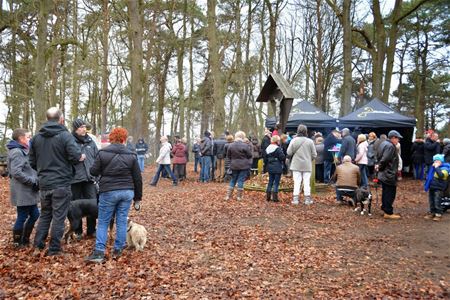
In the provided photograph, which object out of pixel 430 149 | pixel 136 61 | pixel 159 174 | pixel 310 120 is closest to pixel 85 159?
pixel 159 174

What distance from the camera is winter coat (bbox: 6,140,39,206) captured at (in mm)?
5750

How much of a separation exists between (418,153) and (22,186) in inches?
533

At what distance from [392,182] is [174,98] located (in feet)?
94.8

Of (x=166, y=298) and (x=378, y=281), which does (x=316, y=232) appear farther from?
(x=166, y=298)

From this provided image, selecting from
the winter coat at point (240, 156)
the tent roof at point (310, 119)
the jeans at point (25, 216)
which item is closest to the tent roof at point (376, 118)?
the tent roof at point (310, 119)

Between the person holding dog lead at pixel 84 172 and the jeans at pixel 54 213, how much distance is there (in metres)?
0.66

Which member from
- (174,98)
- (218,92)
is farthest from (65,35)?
(174,98)

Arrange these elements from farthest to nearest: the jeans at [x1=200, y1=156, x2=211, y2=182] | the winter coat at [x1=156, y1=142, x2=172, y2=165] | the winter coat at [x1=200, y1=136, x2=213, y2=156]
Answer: the jeans at [x1=200, y1=156, x2=211, y2=182], the winter coat at [x1=200, y1=136, x2=213, y2=156], the winter coat at [x1=156, y1=142, x2=172, y2=165]

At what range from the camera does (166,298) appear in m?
4.39

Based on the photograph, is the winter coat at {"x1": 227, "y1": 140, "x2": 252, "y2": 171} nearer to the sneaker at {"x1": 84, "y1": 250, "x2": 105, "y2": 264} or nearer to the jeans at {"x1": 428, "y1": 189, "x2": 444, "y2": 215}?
the jeans at {"x1": 428, "y1": 189, "x2": 444, "y2": 215}

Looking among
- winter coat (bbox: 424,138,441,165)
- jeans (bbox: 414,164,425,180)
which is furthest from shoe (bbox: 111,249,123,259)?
jeans (bbox: 414,164,425,180)

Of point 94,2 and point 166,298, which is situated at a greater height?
point 94,2

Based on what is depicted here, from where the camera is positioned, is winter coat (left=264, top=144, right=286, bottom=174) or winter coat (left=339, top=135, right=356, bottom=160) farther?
winter coat (left=339, top=135, right=356, bottom=160)

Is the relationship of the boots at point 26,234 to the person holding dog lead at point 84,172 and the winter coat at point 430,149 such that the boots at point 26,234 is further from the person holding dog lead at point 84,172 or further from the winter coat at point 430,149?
the winter coat at point 430,149
